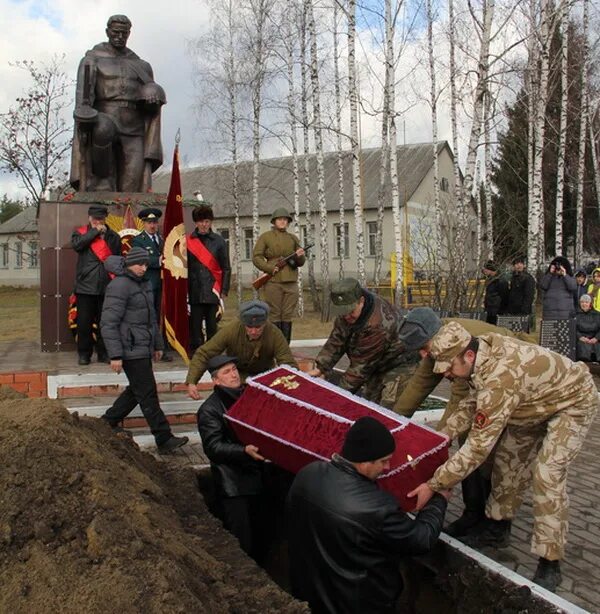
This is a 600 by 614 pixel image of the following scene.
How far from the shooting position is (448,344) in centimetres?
374

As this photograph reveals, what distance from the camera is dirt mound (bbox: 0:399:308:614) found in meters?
2.71

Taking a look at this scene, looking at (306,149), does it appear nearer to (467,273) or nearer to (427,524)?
(467,273)

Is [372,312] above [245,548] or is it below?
above

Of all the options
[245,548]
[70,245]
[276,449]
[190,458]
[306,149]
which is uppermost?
[306,149]

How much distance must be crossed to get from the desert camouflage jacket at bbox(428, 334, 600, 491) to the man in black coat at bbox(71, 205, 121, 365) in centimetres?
534

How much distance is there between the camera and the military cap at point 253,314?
208 inches

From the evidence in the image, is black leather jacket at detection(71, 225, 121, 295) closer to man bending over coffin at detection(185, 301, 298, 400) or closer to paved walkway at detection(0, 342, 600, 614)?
paved walkway at detection(0, 342, 600, 614)

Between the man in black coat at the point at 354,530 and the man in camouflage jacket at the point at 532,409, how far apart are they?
40 cm

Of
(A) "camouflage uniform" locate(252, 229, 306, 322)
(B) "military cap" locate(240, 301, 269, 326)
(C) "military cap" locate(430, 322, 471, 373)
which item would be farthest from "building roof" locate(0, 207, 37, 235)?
(C) "military cap" locate(430, 322, 471, 373)

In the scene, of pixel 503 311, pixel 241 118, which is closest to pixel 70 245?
pixel 503 311

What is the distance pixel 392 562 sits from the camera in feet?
11.6

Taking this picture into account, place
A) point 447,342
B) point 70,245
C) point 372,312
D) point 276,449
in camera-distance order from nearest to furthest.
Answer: point 447,342 → point 276,449 → point 372,312 → point 70,245

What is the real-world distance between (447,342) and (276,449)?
1177 mm

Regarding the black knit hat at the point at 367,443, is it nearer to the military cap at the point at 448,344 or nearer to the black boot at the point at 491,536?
the military cap at the point at 448,344
